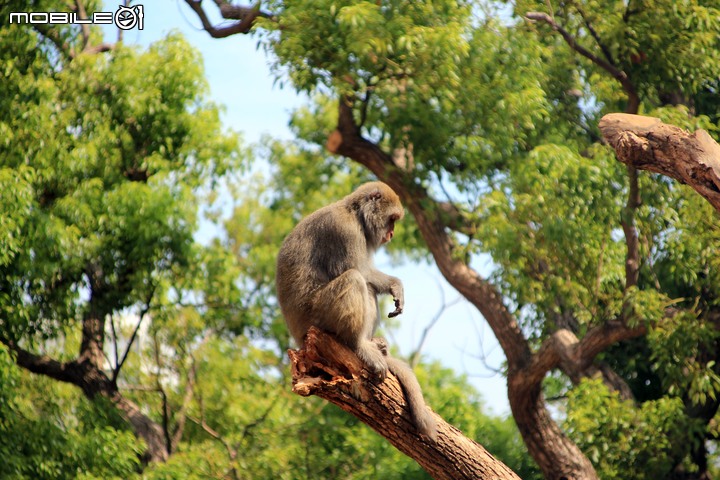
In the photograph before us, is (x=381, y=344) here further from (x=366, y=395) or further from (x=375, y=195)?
(x=375, y=195)

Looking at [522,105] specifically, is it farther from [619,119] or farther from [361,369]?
[361,369]

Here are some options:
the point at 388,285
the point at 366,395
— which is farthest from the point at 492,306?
the point at 366,395

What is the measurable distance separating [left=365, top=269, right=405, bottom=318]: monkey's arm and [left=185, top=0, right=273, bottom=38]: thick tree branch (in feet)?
23.6

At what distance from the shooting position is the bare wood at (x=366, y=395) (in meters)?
5.68

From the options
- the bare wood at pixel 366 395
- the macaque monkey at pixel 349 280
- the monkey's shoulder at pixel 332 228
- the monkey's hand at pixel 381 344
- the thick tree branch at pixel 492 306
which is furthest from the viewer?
the thick tree branch at pixel 492 306

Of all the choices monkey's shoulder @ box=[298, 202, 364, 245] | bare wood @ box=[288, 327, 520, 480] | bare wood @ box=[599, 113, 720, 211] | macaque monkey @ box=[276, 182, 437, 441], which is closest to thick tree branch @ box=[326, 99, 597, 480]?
bare wood @ box=[288, 327, 520, 480]

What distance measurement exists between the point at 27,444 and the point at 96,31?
19.1 feet

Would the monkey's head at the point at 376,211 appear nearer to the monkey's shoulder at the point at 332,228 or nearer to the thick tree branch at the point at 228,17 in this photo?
the monkey's shoulder at the point at 332,228

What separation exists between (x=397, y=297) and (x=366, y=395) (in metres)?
0.75

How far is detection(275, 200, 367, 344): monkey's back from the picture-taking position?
618 centimetres

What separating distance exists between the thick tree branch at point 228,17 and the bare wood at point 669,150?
7348mm

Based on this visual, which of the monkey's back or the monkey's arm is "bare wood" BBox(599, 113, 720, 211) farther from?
the monkey's back

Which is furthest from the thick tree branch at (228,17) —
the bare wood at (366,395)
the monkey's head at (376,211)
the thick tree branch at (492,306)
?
the bare wood at (366,395)

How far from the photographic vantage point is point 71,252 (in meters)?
10.5
